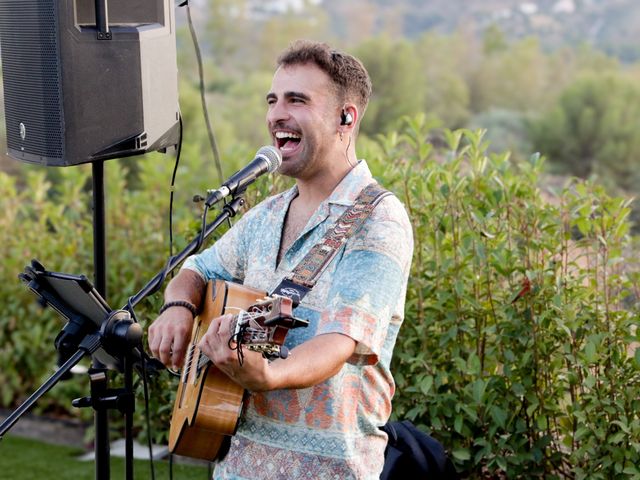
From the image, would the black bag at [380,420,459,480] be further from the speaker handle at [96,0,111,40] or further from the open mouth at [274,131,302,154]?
the speaker handle at [96,0,111,40]

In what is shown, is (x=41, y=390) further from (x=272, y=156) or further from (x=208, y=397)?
(x=272, y=156)

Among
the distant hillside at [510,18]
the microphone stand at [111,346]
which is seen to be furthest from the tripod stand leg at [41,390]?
the distant hillside at [510,18]

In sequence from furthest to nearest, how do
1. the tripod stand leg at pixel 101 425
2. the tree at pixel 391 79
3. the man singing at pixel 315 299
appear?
1. the tree at pixel 391 79
2. the tripod stand leg at pixel 101 425
3. the man singing at pixel 315 299

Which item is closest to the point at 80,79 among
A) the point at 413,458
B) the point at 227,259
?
the point at 227,259

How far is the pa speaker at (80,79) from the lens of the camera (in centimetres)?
276

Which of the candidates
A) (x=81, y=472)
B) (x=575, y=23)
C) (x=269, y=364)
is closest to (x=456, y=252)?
(x=269, y=364)

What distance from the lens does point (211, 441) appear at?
7.64 ft

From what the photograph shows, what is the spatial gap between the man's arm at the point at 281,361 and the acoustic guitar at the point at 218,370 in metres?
0.02

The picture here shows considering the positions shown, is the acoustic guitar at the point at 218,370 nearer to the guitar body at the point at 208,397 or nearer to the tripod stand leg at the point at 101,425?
the guitar body at the point at 208,397

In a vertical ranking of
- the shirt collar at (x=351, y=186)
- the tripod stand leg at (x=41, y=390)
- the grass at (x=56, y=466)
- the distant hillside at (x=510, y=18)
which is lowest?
the distant hillside at (x=510, y=18)

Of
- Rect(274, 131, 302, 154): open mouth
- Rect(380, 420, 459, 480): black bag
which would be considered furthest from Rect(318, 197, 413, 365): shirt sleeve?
Rect(380, 420, 459, 480): black bag

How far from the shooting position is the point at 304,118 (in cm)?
240

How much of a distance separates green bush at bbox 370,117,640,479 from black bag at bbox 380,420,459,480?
38cm

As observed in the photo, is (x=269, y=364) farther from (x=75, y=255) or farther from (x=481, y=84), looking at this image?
(x=481, y=84)
